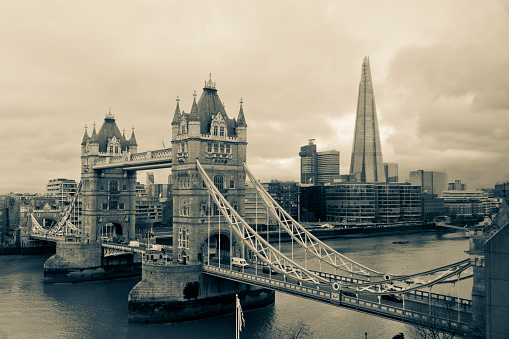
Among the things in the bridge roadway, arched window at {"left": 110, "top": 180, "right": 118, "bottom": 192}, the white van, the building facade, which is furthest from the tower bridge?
the building facade

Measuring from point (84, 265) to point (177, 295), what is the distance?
31.0 m

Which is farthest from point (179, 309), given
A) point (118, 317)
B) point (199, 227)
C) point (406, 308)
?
point (406, 308)

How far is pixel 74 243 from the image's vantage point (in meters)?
74.8

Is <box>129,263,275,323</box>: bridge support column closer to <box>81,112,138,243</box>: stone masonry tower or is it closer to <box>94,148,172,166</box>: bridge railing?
<box>94,148,172,166</box>: bridge railing

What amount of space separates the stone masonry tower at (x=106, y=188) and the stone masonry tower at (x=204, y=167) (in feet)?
87.1

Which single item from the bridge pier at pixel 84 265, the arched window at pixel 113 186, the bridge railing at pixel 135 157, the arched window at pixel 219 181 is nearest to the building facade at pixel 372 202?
the arched window at pixel 113 186

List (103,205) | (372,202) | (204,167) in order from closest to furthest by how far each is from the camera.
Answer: (204,167) < (103,205) < (372,202)

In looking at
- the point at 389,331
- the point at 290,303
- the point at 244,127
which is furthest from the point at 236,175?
the point at 389,331

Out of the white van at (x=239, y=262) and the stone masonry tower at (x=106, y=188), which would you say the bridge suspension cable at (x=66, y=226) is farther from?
the white van at (x=239, y=262)

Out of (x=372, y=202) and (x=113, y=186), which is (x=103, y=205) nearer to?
(x=113, y=186)

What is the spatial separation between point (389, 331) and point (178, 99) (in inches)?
1431

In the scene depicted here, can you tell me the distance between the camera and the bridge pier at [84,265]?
72.4 metres

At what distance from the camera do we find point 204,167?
55.7 meters

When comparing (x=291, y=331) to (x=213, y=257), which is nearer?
(x=291, y=331)
